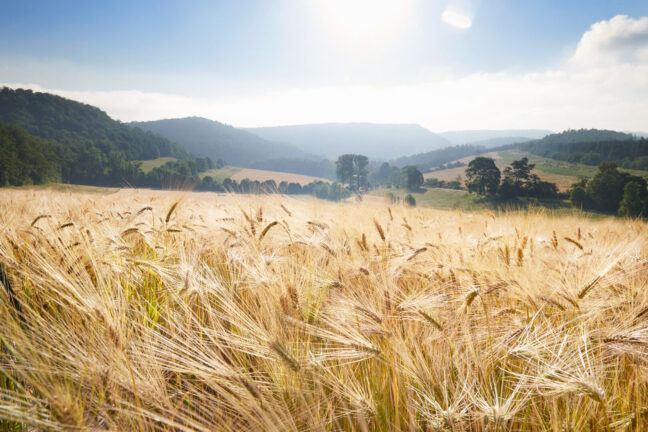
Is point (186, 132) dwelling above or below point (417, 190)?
above

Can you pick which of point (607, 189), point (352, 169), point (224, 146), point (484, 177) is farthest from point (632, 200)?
point (224, 146)

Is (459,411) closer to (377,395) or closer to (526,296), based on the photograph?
Result: (377,395)

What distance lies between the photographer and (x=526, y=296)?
54.0 inches

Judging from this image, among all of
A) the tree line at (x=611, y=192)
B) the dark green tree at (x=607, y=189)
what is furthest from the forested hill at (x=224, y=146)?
the dark green tree at (x=607, y=189)

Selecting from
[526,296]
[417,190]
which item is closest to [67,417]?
[526,296]

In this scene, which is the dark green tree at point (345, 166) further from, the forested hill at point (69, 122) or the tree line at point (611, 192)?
the forested hill at point (69, 122)

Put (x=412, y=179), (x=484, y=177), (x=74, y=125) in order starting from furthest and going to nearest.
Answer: (x=74, y=125)
(x=412, y=179)
(x=484, y=177)

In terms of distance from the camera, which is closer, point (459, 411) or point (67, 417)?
point (67, 417)

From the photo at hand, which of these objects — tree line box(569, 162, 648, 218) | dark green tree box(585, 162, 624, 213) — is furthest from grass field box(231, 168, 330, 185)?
dark green tree box(585, 162, 624, 213)

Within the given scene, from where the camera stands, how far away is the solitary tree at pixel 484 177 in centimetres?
5945

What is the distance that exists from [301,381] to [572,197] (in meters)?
65.0

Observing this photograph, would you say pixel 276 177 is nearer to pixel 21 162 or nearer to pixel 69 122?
pixel 21 162

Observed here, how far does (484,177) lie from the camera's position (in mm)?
59875

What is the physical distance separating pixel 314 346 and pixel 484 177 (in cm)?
6835
